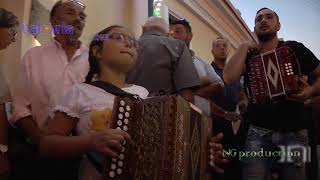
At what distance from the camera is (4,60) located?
296 centimetres

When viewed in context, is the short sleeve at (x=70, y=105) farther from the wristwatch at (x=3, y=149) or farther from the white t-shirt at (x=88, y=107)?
the wristwatch at (x=3, y=149)

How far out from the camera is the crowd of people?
147 cm

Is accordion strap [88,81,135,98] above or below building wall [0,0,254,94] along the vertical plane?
below

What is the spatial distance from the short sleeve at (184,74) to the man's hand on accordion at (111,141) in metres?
1.21

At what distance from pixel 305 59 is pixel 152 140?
1364mm

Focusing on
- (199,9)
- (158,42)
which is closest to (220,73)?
(158,42)

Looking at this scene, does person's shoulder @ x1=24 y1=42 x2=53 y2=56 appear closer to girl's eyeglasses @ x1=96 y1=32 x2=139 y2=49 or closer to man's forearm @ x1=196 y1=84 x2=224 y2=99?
girl's eyeglasses @ x1=96 y1=32 x2=139 y2=49

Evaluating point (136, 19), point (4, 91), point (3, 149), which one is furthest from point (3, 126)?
point (136, 19)

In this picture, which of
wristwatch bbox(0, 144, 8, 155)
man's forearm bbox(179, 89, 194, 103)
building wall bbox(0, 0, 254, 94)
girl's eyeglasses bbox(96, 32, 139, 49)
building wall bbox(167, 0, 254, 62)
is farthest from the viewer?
building wall bbox(167, 0, 254, 62)

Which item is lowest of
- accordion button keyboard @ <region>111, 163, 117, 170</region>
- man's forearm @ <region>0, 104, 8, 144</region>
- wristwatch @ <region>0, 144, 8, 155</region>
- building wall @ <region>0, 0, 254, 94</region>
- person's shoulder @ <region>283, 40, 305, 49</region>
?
accordion button keyboard @ <region>111, 163, 117, 170</region>

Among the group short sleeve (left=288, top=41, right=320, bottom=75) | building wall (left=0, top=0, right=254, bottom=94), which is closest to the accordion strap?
building wall (left=0, top=0, right=254, bottom=94)

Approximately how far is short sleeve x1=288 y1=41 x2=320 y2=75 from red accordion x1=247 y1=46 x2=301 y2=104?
0.05m

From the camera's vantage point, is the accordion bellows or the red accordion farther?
the red accordion

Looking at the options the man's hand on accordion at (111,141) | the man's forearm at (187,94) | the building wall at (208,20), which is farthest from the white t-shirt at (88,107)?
the building wall at (208,20)
